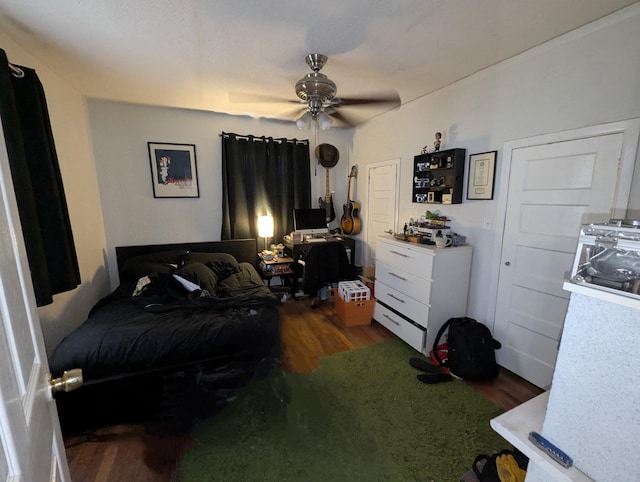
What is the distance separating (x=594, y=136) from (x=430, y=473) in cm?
223

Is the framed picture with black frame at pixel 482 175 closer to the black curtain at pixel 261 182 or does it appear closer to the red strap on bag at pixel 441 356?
the red strap on bag at pixel 441 356

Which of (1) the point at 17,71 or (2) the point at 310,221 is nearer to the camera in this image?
(1) the point at 17,71

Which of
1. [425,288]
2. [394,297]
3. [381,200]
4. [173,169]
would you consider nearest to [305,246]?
[381,200]

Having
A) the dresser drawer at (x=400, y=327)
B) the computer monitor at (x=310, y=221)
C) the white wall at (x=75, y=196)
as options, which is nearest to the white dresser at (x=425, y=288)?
the dresser drawer at (x=400, y=327)

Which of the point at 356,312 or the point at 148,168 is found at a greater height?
the point at 148,168

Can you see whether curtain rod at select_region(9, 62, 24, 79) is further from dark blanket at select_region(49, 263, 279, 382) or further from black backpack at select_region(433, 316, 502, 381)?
black backpack at select_region(433, 316, 502, 381)

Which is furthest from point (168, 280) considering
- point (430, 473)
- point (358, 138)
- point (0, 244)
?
point (358, 138)

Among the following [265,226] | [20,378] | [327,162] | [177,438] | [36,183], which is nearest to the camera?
[20,378]

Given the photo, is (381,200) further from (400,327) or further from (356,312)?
(400,327)

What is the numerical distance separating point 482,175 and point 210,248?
10.3 ft

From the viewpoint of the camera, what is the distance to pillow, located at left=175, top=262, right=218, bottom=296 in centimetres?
227

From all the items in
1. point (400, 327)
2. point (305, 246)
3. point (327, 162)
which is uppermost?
point (327, 162)

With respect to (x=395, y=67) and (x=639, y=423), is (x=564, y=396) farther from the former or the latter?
(x=395, y=67)

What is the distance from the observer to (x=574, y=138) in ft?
5.82
